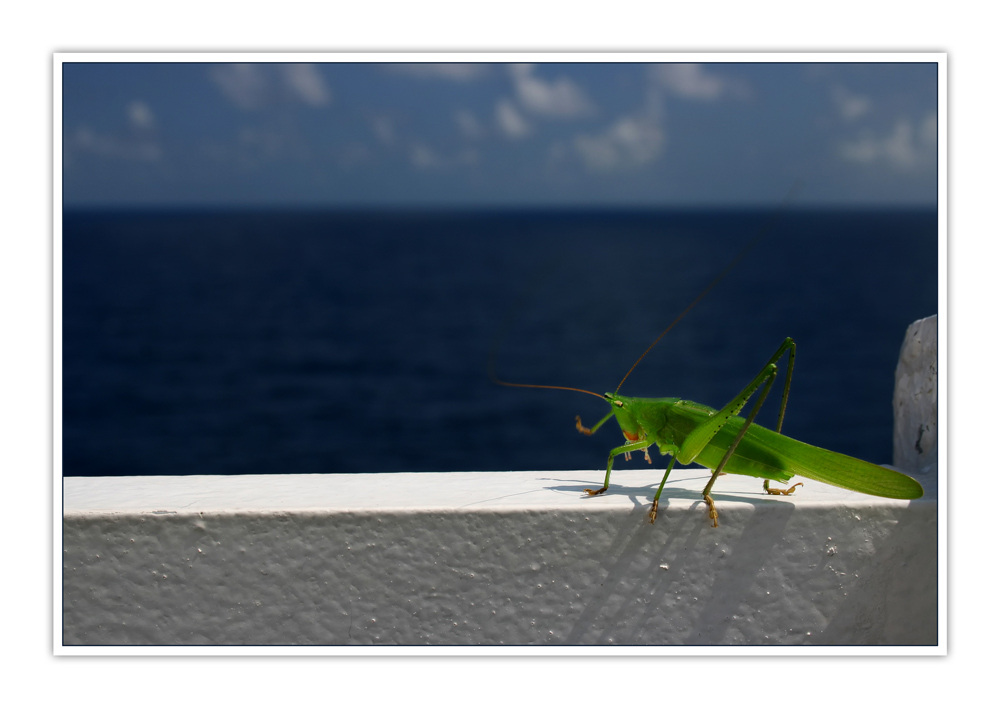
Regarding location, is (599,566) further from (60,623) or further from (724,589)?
(60,623)

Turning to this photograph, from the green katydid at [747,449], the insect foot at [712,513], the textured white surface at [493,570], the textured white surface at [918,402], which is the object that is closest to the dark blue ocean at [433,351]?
the textured white surface at [918,402]

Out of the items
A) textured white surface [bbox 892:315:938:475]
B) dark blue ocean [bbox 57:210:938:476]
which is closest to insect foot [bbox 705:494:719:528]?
textured white surface [bbox 892:315:938:475]

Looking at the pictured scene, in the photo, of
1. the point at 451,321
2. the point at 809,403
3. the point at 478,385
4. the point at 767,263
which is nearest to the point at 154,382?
the point at 478,385

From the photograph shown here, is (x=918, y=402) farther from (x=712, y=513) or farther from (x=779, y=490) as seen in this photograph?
(x=712, y=513)

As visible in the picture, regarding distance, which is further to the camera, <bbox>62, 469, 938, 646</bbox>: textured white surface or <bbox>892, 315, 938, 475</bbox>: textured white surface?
<bbox>892, 315, 938, 475</bbox>: textured white surface

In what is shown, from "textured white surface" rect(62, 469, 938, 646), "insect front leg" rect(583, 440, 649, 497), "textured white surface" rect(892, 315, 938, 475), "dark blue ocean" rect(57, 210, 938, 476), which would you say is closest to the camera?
"textured white surface" rect(62, 469, 938, 646)

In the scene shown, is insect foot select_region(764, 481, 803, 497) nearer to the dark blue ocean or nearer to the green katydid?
the green katydid

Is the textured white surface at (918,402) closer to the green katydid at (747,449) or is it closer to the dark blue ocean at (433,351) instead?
the green katydid at (747,449)

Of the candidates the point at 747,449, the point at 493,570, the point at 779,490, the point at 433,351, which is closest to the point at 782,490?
the point at 779,490
